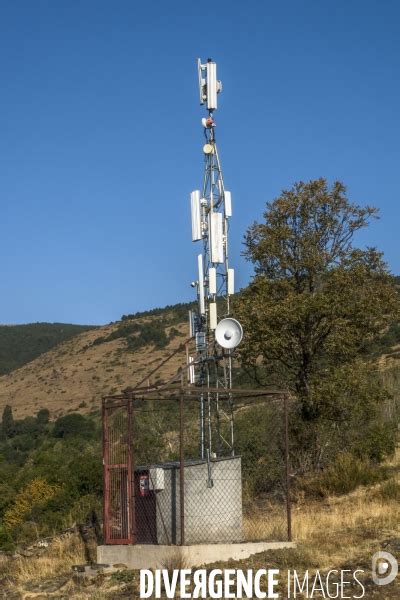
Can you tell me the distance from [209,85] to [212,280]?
4.21m

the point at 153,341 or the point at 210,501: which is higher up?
the point at 153,341

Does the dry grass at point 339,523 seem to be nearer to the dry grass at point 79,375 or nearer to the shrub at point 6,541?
the shrub at point 6,541

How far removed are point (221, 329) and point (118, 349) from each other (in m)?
66.9

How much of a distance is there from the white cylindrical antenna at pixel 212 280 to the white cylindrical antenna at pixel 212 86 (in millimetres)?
3506

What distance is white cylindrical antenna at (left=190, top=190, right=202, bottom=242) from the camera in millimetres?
16691

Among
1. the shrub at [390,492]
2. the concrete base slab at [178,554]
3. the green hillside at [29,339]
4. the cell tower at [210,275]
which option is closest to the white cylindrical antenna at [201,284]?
the cell tower at [210,275]

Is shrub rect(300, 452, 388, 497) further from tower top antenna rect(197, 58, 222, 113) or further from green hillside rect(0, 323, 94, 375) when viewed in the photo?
green hillside rect(0, 323, 94, 375)

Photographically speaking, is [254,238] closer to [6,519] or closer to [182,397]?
[182,397]

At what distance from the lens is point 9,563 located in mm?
16547

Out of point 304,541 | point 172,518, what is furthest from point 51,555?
point 304,541

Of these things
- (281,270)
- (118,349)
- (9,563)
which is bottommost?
(9,563)

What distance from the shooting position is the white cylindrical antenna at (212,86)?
Answer: 17391mm

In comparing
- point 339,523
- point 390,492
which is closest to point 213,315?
point 339,523

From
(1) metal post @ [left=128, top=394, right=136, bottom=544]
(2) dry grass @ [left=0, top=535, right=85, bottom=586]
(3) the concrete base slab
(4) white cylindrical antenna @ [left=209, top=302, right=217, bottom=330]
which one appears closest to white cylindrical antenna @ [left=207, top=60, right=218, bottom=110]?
(4) white cylindrical antenna @ [left=209, top=302, right=217, bottom=330]
